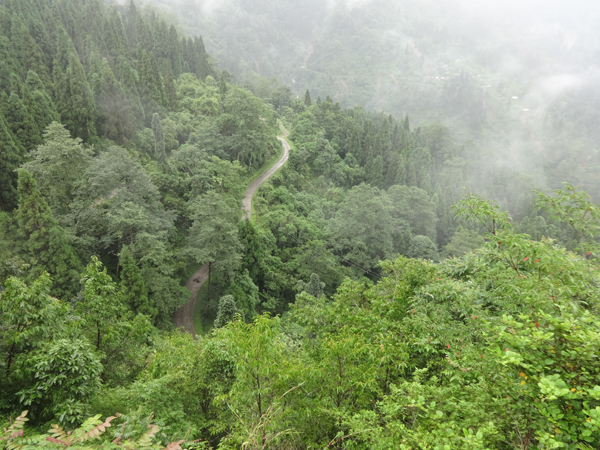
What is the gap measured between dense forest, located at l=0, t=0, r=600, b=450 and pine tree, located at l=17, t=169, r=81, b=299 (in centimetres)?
14

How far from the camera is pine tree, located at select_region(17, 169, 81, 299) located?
18.5 m

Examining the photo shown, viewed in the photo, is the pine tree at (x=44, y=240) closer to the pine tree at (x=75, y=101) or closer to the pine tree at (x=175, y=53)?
the pine tree at (x=75, y=101)

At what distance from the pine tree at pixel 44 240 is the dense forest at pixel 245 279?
0.14 meters

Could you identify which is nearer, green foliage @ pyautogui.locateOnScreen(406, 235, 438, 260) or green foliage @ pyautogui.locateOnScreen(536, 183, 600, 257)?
green foliage @ pyautogui.locateOnScreen(536, 183, 600, 257)

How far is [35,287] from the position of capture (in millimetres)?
7555

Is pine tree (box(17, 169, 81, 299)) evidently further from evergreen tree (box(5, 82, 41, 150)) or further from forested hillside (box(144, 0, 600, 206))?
forested hillside (box(144, 0, 600, 206))

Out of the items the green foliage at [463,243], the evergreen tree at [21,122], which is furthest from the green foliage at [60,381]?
the green foliage at [463,243]

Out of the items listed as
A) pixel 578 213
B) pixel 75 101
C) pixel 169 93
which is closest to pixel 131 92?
pixel 75 101

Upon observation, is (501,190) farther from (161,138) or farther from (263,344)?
(263,344)

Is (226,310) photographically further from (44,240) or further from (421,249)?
(421,249)

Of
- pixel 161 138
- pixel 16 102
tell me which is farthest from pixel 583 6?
pixel 16 102

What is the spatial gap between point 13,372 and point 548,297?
34.7 feet

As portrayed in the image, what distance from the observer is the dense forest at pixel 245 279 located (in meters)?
4.51

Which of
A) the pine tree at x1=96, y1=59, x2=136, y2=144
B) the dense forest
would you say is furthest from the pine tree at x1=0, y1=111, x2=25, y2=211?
the pine tree at x1=96, y1=59, x2=136, y2=144
